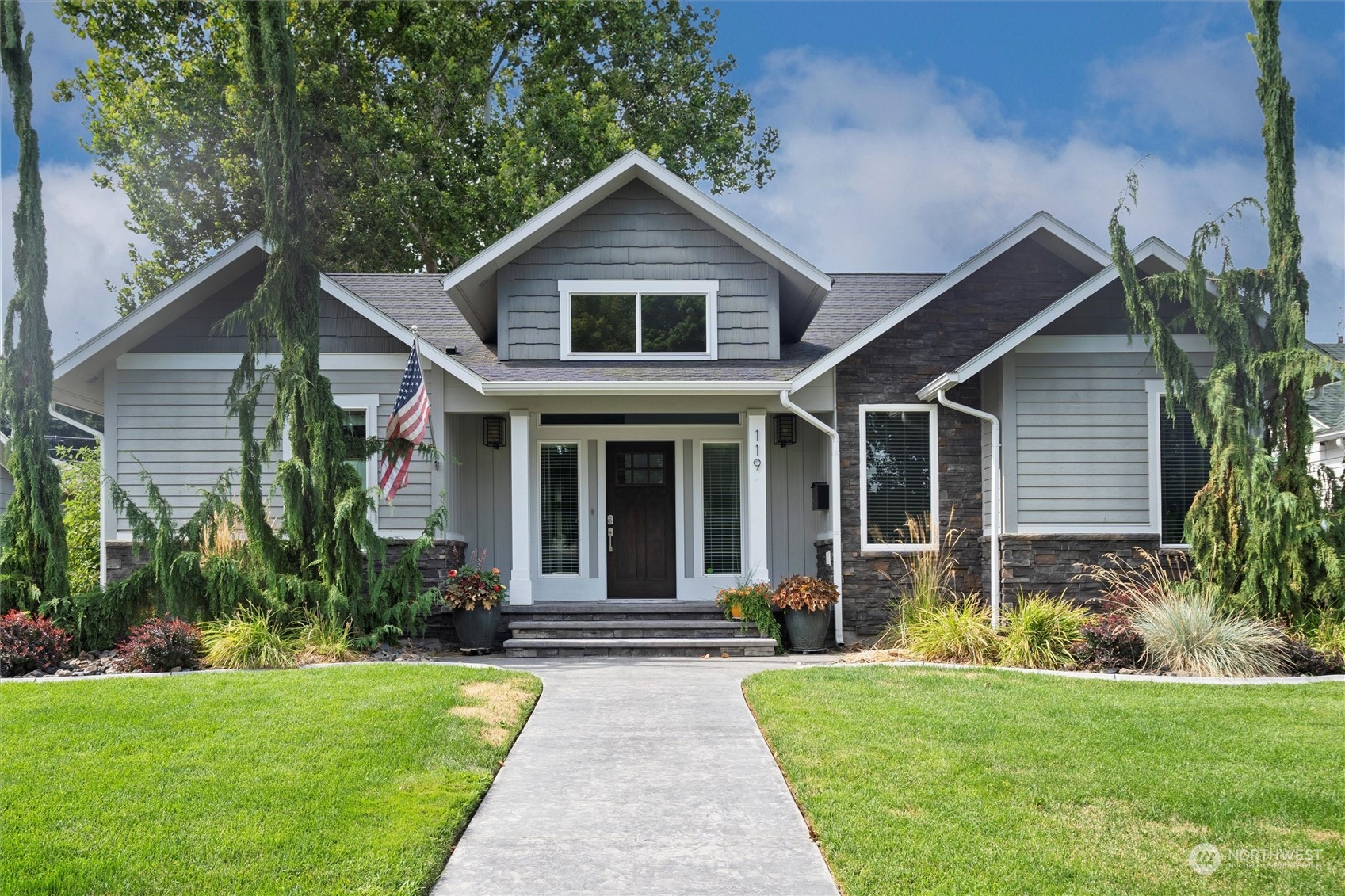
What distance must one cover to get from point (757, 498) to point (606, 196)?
403 centimetres

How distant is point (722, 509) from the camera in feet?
44.4

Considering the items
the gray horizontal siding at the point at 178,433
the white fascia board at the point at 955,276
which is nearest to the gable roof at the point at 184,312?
the gray horizontal siding at the point at 178,433

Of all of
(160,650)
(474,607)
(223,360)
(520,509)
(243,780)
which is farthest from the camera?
(223,360)

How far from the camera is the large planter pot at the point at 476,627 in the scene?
448 inches

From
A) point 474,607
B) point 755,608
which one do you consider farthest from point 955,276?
point 474,607

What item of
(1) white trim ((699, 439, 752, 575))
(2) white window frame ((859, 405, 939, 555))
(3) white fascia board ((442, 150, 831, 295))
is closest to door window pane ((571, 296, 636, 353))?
(3) white fascia board ((442, 150, 831, 295))

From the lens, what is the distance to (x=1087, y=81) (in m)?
20.0

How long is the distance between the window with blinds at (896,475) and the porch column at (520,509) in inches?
149

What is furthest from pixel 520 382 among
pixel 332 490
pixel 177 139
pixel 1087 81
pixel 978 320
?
pixel 177 139

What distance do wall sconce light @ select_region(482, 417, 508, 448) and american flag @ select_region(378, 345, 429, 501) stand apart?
1707mm

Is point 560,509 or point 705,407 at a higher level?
point 705,407

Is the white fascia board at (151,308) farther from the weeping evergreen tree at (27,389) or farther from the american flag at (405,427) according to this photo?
the american flag at (405,427)

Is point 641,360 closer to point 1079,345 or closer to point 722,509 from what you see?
point 722,509

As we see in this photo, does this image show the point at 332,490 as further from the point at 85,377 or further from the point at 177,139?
the point at 177,139
